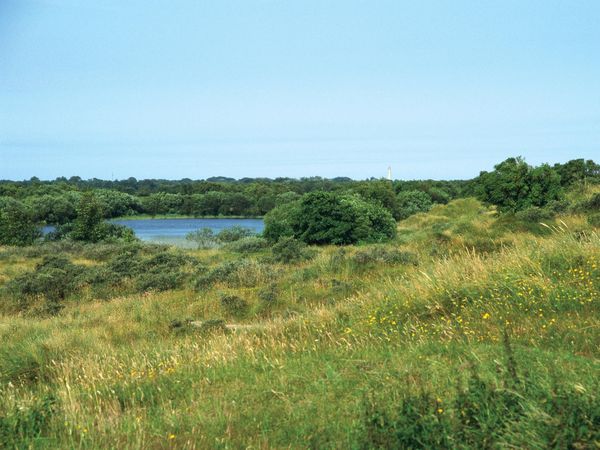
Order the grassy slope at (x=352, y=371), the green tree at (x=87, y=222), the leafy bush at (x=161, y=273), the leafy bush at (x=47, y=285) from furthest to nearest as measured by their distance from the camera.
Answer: the green tree at (x=87, y=222) → the leafy bush at (x=47, y=285) → the leafy bush at (x=161, y=273) → the grassy slope at (x=352, y=371)

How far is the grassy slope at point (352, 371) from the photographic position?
3.92 metres

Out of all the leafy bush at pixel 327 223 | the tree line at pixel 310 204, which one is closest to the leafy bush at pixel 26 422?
the tree line at pixel 310 204

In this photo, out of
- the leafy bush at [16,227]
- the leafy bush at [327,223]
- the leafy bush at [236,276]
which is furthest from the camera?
the leafy bush at [16,227]

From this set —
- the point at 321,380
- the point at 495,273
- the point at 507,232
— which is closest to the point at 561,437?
the point at 321,380

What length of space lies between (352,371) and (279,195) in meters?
76.1

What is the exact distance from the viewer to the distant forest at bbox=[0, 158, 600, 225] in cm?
2838

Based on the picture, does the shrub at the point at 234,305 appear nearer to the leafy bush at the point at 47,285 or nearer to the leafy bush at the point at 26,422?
the leafy bush at the point at 47,285

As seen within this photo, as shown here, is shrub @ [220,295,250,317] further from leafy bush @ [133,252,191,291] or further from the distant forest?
the distant forest

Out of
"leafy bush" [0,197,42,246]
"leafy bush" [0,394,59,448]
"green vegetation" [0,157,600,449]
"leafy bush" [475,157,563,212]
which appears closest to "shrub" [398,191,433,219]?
"leafy bush" [0,197,42,246]

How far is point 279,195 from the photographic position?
81.4m

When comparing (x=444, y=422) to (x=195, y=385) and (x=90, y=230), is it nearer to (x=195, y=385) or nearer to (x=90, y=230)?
(x=195, y=385)

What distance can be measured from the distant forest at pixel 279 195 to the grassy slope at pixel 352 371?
20354mm

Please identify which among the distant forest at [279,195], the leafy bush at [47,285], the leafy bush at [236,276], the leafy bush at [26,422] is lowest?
the leafy bush at [47,285]

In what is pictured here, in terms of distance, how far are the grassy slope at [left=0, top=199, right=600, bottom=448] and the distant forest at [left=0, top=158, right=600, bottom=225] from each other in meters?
20.4
